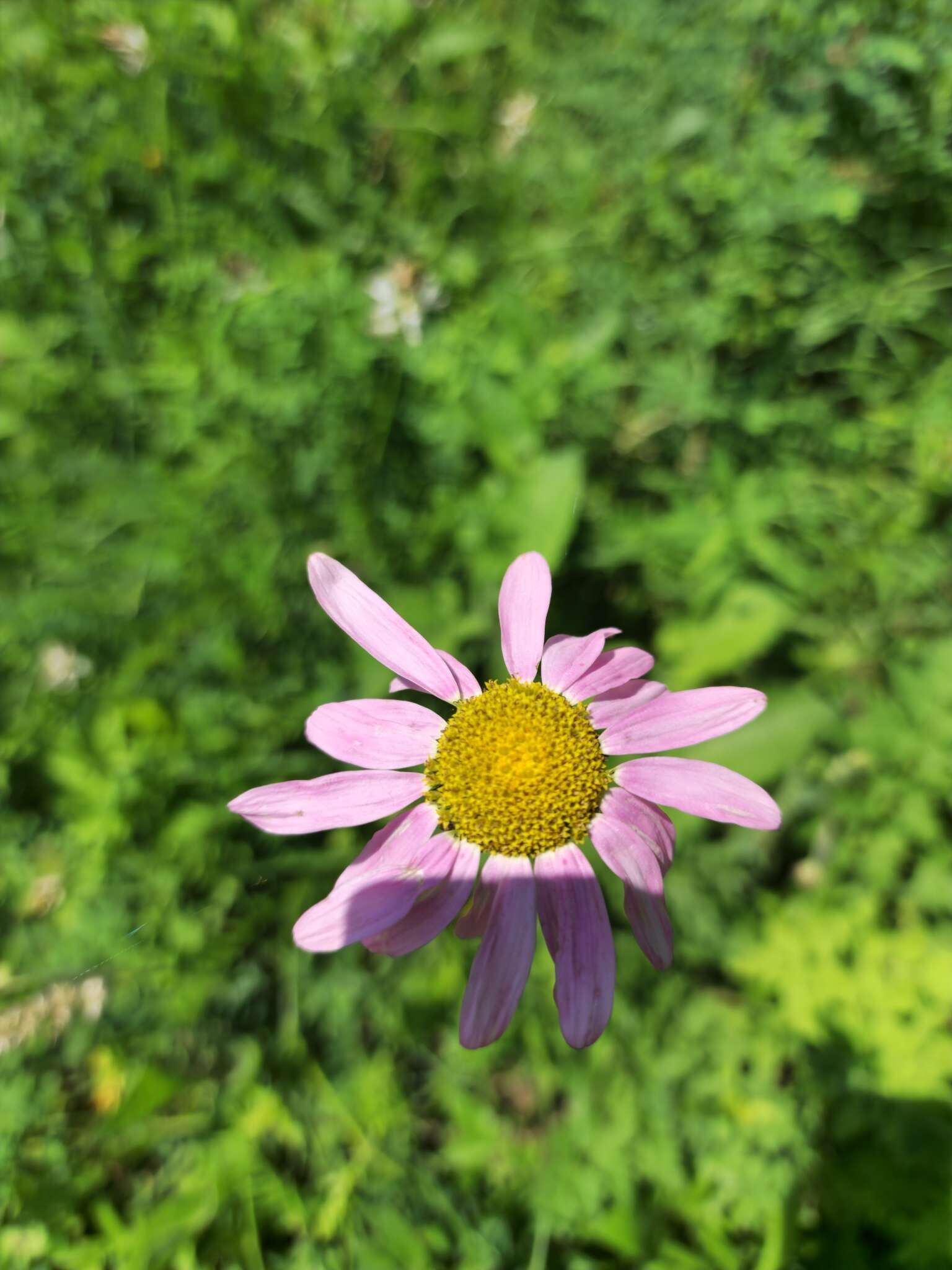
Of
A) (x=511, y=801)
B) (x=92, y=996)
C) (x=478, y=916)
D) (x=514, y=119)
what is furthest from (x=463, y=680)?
(x=514, y=119)

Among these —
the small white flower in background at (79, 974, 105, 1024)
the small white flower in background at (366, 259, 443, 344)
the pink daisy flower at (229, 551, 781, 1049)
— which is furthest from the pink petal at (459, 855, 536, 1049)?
the small white flower in background at (366, 259, 443, 344)

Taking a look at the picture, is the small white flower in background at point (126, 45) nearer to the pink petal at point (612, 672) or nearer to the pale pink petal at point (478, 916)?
the pink petal at point (612, 672)

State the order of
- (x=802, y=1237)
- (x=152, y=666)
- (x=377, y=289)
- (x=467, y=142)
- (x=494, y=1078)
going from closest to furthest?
1. (x=802, y=1237)
2. (x=152, y=666)
3. (x=494, y=1078)
4. (x=377, y=289)
5. (x=467, y=142)

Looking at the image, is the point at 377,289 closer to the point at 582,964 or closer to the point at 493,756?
the point at 493,756

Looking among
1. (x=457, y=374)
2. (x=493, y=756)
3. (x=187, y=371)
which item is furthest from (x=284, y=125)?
(x=493, y=756)

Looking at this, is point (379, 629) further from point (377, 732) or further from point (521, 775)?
point (521, 775)

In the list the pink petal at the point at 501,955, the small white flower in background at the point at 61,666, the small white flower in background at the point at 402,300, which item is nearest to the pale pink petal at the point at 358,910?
the pink petal at the point at 501,955

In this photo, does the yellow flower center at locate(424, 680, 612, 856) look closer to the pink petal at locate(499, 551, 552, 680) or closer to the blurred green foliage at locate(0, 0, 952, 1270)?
the pink petal at locate(499, 551, 552, 680)
